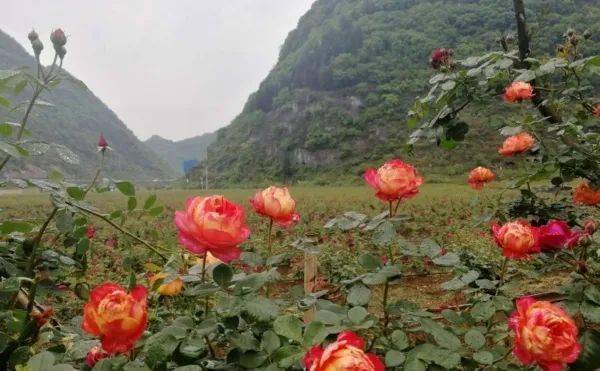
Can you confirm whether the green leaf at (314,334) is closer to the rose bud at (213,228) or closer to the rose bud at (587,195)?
the rose bud at (213,228)

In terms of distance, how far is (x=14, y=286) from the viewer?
2.06 feet

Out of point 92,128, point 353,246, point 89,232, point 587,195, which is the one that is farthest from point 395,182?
point 92,128

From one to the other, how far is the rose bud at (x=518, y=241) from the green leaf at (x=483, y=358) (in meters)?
0.25

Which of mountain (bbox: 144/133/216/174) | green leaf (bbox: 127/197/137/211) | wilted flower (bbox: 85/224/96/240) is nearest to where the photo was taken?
green leaf (bbox: 127/197/137/211)

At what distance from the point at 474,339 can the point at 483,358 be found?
0.15ft

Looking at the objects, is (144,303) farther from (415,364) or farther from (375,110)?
(375,110)

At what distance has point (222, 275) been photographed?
2.11ft

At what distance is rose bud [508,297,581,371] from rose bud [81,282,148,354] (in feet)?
1.71

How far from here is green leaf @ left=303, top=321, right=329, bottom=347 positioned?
59 cm

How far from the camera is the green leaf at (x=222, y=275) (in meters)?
0.64

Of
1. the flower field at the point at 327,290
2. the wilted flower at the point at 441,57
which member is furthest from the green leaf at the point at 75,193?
the wilted flower at the point at 441,57

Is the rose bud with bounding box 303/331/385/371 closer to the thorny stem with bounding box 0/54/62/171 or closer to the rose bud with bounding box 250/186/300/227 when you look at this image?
the rose bud with bounding box 250/186/300/227

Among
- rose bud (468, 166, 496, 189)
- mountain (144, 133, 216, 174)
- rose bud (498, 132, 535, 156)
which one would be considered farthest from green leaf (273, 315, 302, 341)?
mountain (144, 133, 216, 174)

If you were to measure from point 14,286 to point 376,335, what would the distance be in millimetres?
537
